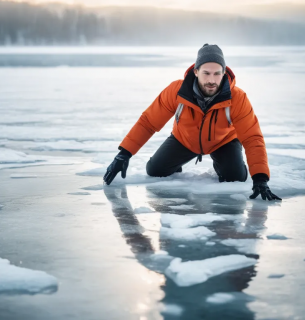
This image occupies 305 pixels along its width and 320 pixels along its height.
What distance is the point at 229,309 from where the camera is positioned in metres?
1.72

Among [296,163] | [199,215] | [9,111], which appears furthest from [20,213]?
[9,111]

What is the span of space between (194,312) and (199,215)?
3.54 feet

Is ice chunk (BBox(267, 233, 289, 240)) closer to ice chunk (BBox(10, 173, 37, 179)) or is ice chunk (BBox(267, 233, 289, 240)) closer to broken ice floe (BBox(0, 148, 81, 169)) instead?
ice chunk (BBox(10, 173, 37, 179))

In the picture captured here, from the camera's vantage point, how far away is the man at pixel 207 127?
314cm

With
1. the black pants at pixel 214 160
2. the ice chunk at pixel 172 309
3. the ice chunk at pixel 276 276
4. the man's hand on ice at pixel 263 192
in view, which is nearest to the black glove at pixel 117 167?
the black pants at pixel 214 160

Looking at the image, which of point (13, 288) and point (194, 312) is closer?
point (194, 312)

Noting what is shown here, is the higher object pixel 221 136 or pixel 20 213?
pixel 221 136

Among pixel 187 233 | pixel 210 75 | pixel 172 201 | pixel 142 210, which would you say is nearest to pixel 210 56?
pixel 210 75

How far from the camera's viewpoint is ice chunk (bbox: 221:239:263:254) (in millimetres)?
2242

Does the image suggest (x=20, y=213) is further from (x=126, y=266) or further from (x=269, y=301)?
(x=269, y=301)

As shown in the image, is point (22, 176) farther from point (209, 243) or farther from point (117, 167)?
point (209, 243)

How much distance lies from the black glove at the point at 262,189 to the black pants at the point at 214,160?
384 millimetres

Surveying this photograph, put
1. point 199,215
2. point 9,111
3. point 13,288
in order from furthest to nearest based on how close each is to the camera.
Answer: point 9,111, point 199,215, point 13,288

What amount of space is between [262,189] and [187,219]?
0.60 metres
